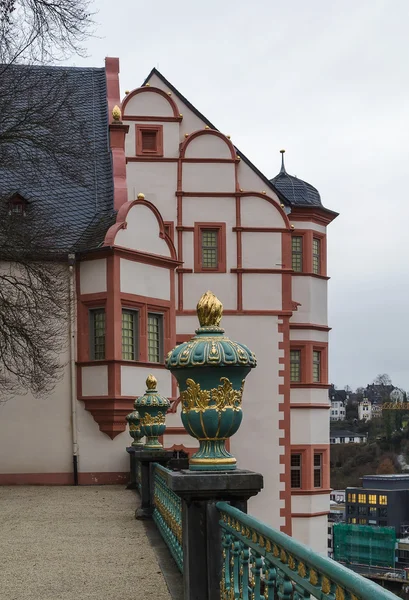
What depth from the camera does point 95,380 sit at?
23.9m

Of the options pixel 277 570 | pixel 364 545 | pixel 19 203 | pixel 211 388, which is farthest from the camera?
pixel 364 545

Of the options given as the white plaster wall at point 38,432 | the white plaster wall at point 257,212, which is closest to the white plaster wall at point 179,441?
the white plaster wall at point 38,432

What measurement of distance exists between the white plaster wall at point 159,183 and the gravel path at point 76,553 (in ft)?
41.6

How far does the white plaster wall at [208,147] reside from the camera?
29.3m

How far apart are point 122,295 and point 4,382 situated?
10.8 ft

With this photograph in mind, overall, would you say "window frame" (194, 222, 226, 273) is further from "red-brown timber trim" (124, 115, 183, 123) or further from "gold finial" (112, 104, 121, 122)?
"gold finial" (112, 104, 121, 122)

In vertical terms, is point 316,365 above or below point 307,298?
below

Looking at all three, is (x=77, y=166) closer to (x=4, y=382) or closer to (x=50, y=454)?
(x=4, y=382)

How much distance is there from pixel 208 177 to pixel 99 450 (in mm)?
9140

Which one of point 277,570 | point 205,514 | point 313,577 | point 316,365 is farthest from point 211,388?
point 316,365

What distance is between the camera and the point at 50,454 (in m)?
24.1

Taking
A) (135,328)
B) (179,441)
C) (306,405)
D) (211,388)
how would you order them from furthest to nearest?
(306,405) < (179,441) < (135,328) < (211,388)

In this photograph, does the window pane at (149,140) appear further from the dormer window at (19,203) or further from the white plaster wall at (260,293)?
the dormer window at (19,203)

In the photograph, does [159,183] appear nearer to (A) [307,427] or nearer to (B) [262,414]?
(B) [262,414]
